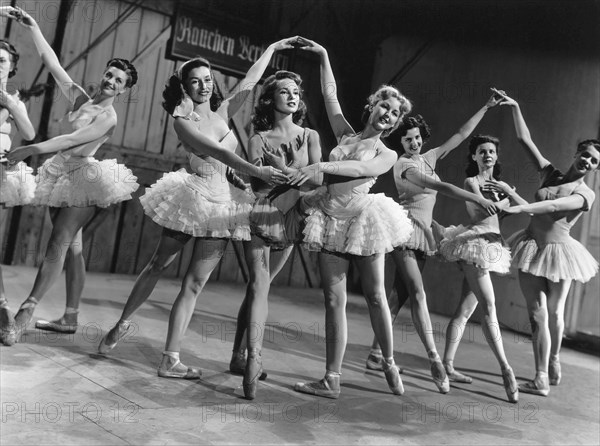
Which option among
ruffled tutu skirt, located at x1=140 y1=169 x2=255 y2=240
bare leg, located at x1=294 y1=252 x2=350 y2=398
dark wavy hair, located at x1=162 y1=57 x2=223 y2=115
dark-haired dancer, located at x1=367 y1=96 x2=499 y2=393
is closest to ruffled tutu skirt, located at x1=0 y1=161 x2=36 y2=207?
ruffled tutu skirt, located at x1=140 y1=169 x2=255 y2=240

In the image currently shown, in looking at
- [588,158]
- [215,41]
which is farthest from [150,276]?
[215,41]

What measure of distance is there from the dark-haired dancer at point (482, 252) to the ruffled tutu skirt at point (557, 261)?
394mm

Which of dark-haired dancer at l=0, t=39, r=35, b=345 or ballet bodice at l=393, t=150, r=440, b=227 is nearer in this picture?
dark-haired dancer at l=0, t=39, r=35, b=345

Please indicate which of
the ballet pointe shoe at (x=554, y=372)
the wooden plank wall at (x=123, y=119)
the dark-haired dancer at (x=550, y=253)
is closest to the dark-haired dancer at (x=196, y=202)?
the dark-haired dancer at (x=550, y=253)

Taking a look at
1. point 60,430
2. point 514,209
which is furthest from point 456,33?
point 60,430

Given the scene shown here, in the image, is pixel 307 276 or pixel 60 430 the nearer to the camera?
pixel 60 430

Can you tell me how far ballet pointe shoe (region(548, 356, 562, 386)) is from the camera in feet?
15.1

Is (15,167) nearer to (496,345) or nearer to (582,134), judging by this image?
(496,345)

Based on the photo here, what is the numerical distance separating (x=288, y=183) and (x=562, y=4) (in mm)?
5139

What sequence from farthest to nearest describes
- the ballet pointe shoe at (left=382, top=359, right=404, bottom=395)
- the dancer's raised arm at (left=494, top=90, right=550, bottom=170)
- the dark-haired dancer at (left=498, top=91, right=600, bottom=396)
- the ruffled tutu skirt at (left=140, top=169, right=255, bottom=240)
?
the dancer's raised arm at (left=494, top=90, right=550, bottom=170) < the dark-haired dancer at (left=498, top=91, right=600, bottom=396) < the ballet pointe shoe at (left=382, top=359, right=404, bottom=395) < the ruffled tutu skirt at (left=140, top=169, right=255, bottom=240)

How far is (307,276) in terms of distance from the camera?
8797 mm

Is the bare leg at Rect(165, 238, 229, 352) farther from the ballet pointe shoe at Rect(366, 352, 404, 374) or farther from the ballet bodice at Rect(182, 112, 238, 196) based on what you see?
the ballet pointe shoe at Rect(366, 352, 404, 374)

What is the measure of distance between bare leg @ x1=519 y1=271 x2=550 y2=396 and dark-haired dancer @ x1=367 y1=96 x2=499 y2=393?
0.67m

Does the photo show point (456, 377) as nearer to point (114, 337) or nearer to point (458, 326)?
point (458, 326)
